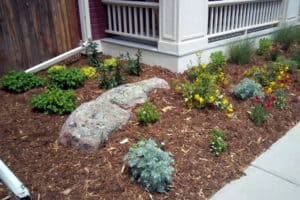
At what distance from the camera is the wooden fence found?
4.58 metres

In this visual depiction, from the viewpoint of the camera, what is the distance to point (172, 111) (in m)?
3.54

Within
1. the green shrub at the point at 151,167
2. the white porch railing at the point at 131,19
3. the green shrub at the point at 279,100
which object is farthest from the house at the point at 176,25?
the green shrub at the point at 151,167

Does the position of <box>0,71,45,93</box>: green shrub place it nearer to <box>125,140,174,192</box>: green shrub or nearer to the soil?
the soil

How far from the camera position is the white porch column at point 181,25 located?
437cm

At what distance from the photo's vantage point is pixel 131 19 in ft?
17.3

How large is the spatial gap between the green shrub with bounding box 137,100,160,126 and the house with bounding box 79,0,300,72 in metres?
1.53

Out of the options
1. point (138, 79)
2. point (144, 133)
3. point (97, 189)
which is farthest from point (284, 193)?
point (138, 79)

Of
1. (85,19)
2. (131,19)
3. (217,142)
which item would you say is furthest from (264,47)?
(217,142)

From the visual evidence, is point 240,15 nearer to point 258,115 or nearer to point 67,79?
point 258,115

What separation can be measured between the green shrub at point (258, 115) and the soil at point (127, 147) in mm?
68

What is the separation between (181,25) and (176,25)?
3.2 inches

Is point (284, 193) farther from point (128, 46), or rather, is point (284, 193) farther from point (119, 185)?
point (128, 46)

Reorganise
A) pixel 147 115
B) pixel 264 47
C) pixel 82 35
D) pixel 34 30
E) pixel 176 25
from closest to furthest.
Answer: pixel 147 115, pixel 176 25, pixel 34 30, pixel 82 35, pixel 264 47

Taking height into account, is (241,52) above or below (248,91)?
above
